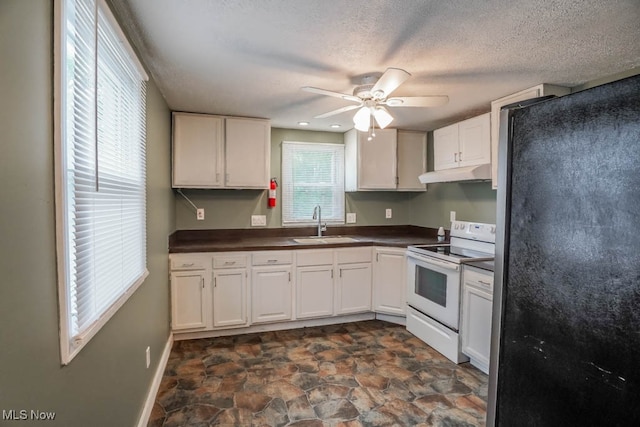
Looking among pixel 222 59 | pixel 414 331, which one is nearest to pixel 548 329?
pixel 222 59

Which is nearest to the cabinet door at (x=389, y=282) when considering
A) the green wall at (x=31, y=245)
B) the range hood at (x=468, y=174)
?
the range hood at (x=468, y=174)

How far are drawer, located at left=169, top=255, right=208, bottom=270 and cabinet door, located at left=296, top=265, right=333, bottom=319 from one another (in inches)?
36.0

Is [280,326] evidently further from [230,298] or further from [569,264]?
[569,264]

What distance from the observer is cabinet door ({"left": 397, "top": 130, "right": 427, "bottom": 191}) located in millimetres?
3844

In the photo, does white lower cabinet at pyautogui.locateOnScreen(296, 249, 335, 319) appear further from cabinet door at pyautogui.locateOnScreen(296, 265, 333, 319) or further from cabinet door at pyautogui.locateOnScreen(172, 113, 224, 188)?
cabinet door at pyautogui.locateOnScreen(172, 113, 224, 188)

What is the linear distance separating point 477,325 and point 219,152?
2.78 metres

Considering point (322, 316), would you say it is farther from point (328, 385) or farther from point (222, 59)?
point (222, 59)

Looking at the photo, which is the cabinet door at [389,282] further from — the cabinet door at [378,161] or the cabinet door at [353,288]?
the cabinet door at [378,161]

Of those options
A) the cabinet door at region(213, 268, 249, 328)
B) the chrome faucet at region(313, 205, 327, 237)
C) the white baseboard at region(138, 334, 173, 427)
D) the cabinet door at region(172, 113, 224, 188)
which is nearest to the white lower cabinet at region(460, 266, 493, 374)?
the chrome faucet at region(313, 205, 327, 237)

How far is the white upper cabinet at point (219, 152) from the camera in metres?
3.12

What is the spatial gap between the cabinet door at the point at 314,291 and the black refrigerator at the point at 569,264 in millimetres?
2264

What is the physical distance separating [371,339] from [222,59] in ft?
8.64

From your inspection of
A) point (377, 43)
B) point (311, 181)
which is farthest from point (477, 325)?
point (311, 181)

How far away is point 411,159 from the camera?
3.88 m
